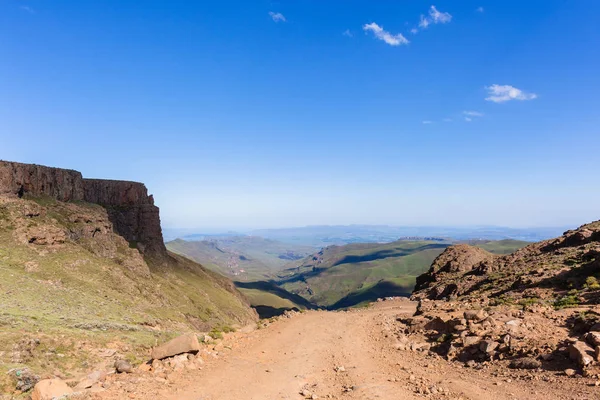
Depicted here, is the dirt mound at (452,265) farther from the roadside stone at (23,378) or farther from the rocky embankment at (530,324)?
the roadside stone at (23,378)

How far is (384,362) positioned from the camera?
19.3 meters

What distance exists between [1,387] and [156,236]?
498 ft

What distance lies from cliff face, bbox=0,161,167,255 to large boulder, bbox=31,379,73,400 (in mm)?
103481

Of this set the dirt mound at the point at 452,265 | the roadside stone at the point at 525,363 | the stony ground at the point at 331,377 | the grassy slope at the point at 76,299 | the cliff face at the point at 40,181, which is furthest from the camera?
the cliff face at the point at 40,181

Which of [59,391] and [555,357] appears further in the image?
[555,357]

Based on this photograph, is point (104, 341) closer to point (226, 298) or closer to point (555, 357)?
point (555, 357)

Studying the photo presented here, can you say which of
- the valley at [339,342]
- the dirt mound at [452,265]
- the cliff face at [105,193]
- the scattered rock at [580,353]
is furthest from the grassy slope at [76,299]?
the dirt mound at [452,265]

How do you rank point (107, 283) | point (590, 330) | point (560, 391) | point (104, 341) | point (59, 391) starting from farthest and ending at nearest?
point (107, 283), point (104, 341), point (590, 330), point (59, 391), point (560, 391)

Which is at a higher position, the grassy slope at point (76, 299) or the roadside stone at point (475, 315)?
the roadside stone at point (475, 315)

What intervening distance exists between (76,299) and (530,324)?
67.2 m

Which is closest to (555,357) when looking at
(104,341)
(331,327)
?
(331,327)

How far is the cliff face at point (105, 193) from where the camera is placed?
95.9 m

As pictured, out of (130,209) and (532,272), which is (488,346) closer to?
(532,272)

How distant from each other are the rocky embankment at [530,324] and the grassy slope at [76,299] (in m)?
30.4
